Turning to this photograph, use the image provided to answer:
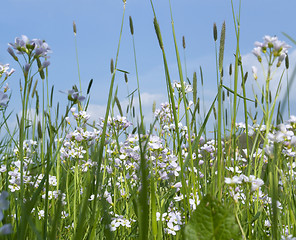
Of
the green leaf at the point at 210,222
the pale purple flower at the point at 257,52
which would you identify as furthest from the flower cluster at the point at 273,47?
the green leaf at the point at 210,222

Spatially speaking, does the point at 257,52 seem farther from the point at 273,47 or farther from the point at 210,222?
the point at 210,222

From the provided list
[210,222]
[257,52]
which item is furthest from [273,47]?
[210,222]

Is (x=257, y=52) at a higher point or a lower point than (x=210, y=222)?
higher

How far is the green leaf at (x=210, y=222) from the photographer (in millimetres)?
1171

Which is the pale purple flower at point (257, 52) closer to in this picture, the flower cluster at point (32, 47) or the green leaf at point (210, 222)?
the green leaf at point (210, 222)

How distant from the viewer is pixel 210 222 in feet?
3.93

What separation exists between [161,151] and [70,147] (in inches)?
32.9

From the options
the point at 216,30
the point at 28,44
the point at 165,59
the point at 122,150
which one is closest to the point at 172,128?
the point at 122,150

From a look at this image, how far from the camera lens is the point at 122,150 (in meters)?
2.08

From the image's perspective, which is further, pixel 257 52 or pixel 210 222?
pixel 257 52

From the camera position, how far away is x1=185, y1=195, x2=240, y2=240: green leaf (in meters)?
1.17

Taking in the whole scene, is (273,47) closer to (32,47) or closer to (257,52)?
(257,52)

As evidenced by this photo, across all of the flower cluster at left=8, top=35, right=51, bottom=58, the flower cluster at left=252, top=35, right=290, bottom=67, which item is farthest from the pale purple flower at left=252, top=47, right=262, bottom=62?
the flower cluster at left=8, top=35, right=51, bottom=58

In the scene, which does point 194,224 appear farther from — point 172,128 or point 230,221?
point 172,128
